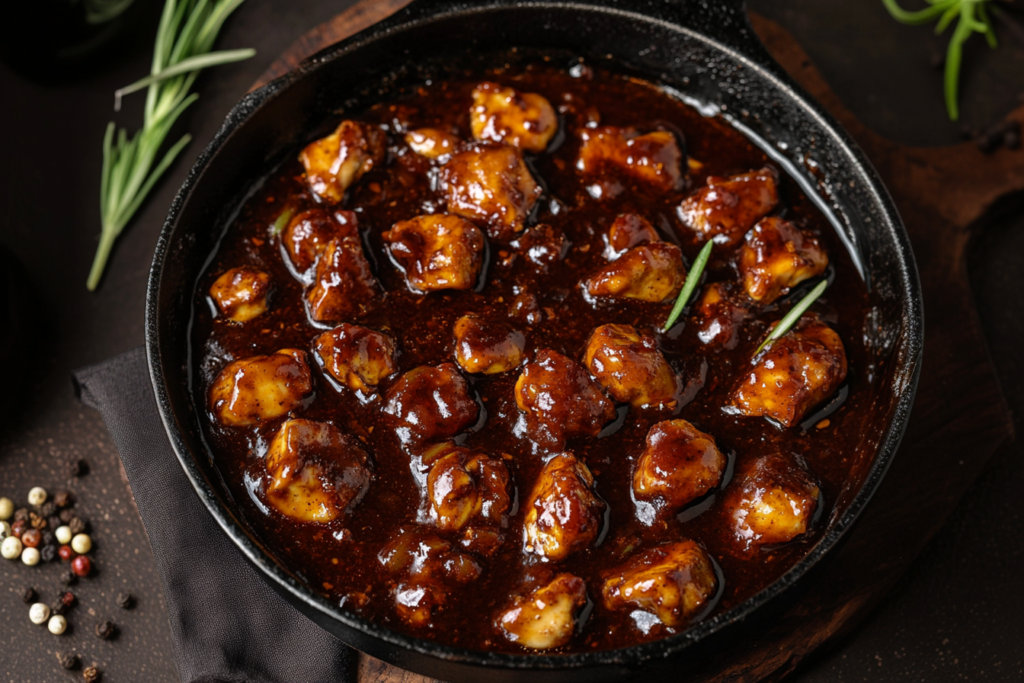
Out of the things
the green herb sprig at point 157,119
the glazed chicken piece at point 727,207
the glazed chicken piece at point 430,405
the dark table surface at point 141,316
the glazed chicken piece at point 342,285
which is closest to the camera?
the glazed chicken piece at point 430,405

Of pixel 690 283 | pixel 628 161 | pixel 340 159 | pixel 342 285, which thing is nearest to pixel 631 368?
pixel 690 283

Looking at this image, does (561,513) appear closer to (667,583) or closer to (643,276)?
(667,583)

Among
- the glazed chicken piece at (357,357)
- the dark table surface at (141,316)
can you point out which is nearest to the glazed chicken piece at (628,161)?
the glazed chicken piece at (357,357)

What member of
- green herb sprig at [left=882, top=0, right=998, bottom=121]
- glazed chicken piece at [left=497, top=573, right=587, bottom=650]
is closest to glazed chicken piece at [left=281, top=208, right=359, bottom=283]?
glazed chicken piece at [left=497, top=573, right=587, bottom=650]

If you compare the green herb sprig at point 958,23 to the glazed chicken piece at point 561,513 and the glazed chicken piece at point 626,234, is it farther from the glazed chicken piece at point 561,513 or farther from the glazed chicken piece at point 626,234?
the glazed chicken piece at point 561,513

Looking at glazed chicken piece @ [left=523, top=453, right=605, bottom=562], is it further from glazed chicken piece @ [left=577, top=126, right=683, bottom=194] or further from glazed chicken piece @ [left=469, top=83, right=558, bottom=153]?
glazed chicken piece @ [left=469, top=83, right=558, bottom=153]

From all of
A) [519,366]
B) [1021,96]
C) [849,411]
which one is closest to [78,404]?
[519,366]
